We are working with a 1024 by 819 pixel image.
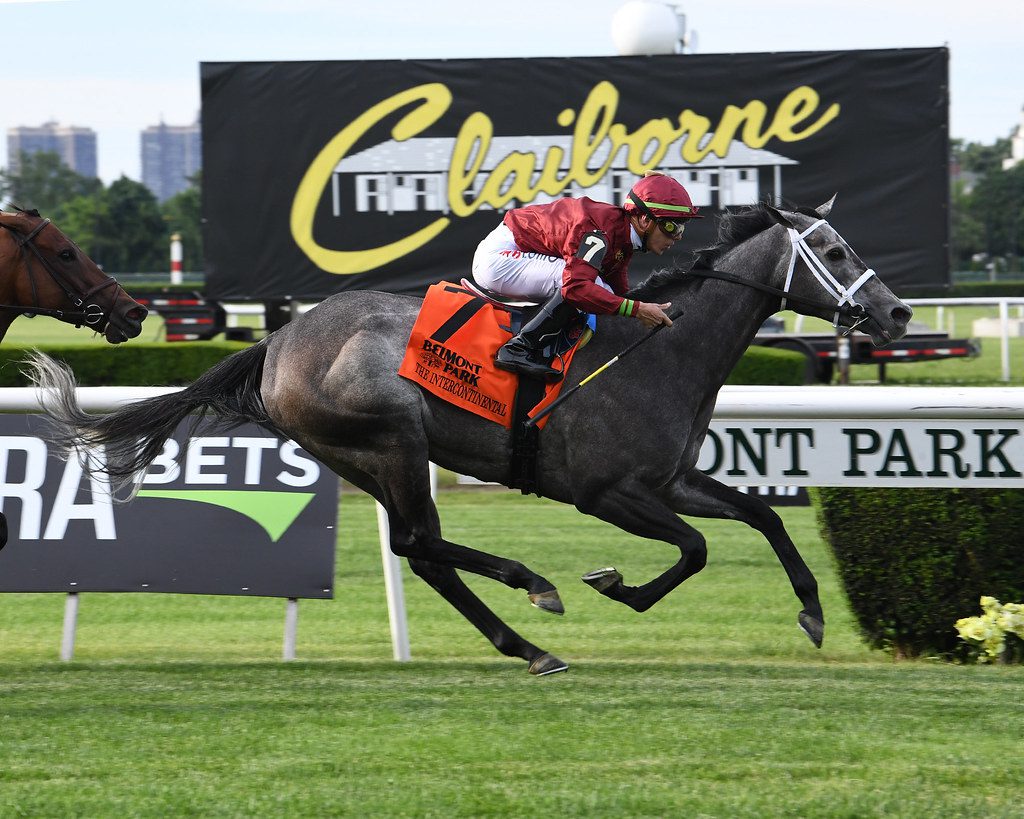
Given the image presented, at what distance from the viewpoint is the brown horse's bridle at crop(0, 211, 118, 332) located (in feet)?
15.1

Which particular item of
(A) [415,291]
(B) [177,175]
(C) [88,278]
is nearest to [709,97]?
(A) [415,291]

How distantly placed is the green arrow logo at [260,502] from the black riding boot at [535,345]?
114 cm

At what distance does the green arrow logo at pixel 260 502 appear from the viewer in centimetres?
504

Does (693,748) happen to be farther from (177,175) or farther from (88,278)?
(177,175)

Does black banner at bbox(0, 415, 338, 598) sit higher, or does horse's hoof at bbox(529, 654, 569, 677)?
black banner at bbox(0, 415, 338, 598)

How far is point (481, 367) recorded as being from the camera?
4.36 m

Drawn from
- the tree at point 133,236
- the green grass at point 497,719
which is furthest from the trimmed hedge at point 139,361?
the tree at point 133,236

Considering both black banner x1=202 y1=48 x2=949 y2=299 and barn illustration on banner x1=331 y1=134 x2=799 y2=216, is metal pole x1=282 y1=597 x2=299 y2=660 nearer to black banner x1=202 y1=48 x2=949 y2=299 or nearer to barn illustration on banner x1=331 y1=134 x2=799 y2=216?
black banner x1=202 y1=48 x2=949 y2=299

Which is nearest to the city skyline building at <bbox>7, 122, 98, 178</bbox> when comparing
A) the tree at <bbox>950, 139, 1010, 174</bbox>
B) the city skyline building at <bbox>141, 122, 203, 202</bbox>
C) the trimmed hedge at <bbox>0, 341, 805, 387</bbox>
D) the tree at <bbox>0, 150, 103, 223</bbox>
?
the city skyline building at <bbox>141, 122, 203, 202</bbox>

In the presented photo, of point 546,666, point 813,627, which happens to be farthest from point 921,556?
point 546,666

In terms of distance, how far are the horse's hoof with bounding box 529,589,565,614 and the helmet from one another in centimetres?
120

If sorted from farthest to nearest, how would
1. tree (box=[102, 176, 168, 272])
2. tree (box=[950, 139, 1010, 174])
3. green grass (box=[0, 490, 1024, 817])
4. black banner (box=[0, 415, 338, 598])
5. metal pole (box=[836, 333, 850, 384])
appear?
tree (box=[950, 139, 1010, 174]) → tree (box=[102, 176, 168, 272]) → metal pole (box=[836, 333, 850, 384]) → black banner (box=[0, 415, 338, 598]) → green grass (box=[0, 490, 1024, 817])

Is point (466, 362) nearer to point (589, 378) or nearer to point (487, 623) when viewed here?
point (589, 378)

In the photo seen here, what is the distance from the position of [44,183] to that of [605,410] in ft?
256
